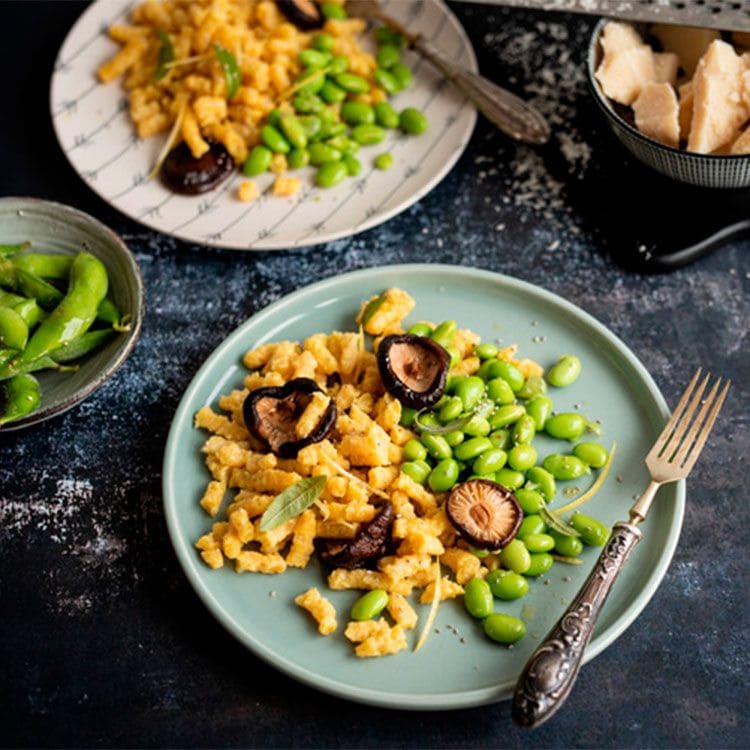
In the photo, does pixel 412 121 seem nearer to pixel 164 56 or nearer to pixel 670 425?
pixel 164 56

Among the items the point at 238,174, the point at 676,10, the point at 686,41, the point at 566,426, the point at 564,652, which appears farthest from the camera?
the point at 238,174

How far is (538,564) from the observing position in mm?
2242

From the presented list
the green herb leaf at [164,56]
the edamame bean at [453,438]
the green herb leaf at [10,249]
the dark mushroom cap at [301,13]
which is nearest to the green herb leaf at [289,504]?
the edamame bean at [453,438]

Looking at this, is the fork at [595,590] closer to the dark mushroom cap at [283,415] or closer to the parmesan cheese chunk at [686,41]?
the dark mushroom cap at [283,415]

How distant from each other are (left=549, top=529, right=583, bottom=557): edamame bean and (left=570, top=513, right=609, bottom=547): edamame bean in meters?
0.02

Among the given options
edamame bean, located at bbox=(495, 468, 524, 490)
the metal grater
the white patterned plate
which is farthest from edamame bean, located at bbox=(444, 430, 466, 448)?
the metal grater

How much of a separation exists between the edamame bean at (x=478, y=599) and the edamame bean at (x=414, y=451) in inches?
11.9

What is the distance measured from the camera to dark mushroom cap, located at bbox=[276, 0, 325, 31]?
3.19 m

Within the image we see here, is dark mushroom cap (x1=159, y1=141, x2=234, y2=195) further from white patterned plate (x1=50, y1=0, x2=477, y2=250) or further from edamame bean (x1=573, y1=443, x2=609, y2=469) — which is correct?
edamame bean (x1=573, y1=443, x2=609, y2=469)

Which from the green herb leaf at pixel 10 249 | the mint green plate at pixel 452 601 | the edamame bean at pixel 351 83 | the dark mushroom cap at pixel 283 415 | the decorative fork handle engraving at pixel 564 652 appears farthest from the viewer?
the edamame bean at pixel 351 83

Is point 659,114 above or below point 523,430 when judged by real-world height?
above

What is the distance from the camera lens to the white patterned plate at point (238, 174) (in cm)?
290

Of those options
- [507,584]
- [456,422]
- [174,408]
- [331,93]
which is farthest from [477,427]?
[331,93]

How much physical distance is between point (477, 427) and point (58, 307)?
105cm
